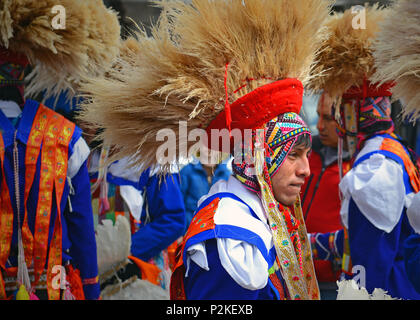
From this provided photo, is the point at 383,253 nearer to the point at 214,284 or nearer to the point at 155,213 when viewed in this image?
the point at 214,284

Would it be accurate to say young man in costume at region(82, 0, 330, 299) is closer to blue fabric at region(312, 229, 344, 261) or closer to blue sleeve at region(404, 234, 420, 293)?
blue sleeve at region(404, 234, 420, 293)

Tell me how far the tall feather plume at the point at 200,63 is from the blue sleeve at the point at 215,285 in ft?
1.85

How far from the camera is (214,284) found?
1868 mm

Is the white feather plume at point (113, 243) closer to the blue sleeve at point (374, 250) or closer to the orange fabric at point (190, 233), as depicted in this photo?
the orange fabric at point (190, 233)

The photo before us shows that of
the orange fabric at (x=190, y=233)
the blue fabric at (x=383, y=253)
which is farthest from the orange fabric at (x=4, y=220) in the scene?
the blue fabric at (x=383, y=253)

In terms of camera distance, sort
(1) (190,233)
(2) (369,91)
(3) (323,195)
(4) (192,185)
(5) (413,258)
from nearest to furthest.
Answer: (1) (190,233), (5) (413,258), (2) (369,91), (3) (323,195), (4) (192,185)

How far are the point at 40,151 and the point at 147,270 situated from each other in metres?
1.29

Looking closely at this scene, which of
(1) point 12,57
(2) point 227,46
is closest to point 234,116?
(2) point 227,46

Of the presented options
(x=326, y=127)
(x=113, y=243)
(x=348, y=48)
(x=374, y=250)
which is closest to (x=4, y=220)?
(x=113, y=243)

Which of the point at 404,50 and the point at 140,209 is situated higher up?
the point at 404,50

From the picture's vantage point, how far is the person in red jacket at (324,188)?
12.6ft

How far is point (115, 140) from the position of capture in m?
2.18

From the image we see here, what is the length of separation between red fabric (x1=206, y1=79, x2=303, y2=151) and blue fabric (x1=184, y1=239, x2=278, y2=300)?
535 mm
